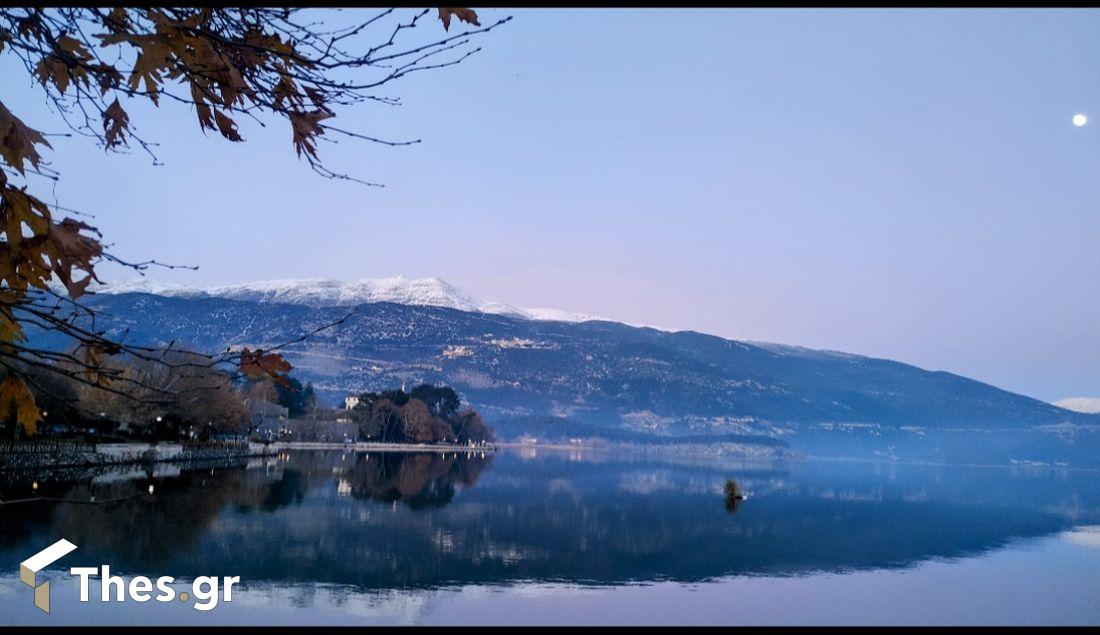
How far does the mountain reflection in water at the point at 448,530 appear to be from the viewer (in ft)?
76.9

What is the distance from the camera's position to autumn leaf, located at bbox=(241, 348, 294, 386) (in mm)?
3326

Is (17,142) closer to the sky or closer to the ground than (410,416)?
closer to the sky

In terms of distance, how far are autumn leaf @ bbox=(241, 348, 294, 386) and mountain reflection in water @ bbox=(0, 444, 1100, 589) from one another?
24.2 feet

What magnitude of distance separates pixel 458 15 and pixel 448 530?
3099 centimetres

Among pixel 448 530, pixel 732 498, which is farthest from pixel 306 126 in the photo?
pixel 732 498

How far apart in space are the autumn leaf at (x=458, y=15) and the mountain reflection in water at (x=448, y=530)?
26.3 ft

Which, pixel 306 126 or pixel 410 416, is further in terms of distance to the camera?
pixel 410 416

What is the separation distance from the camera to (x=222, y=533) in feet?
89.0

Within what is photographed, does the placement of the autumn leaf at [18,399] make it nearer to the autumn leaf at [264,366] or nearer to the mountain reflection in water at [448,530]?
the autumn leaf at [264,366]

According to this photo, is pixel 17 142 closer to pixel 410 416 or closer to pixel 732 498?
pixel 732 498

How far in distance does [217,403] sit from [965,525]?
5521 cm

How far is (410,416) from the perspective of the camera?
14062 centimetres

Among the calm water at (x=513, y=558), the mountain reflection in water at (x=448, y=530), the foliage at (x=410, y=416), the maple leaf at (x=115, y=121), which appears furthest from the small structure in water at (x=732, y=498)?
the foliage at (x=410, y=416)

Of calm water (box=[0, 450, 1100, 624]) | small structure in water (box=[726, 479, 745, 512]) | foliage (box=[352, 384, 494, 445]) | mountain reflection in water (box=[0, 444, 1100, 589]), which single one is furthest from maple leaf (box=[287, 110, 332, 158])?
foliage (box=[352, 384, 494, 445])
